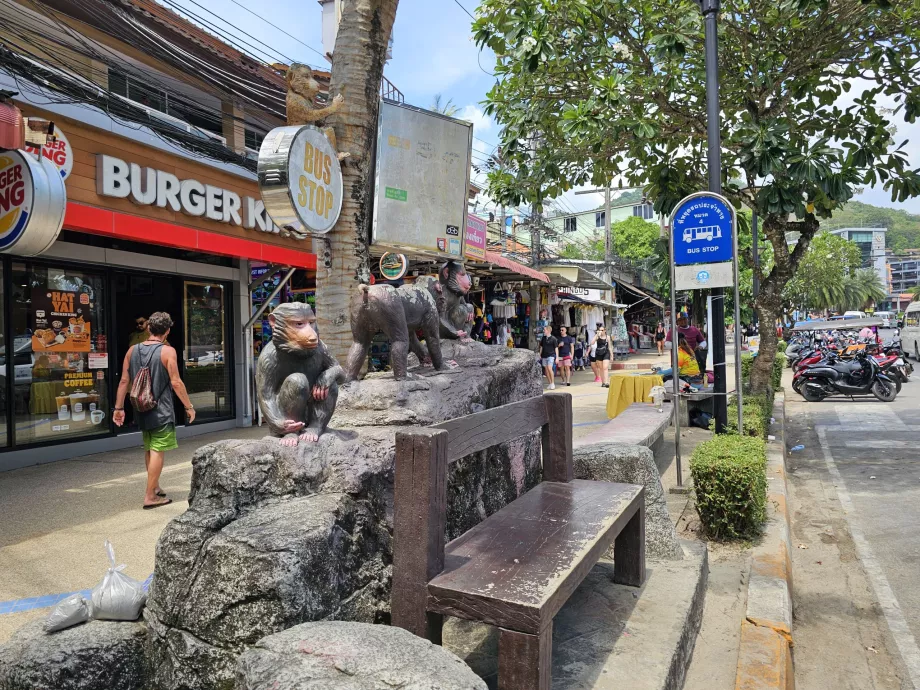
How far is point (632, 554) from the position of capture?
3.50m

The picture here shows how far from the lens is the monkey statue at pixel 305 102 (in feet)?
17.0

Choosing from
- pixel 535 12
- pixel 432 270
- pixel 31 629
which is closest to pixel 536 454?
pixel 31 629

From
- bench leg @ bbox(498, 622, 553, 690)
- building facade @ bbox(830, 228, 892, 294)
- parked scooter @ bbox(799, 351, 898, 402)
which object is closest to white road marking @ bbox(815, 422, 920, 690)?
bench leg @ bbox(498, 622, 553, 690)

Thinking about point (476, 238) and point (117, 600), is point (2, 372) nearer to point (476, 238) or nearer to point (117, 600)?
point (117, 600)

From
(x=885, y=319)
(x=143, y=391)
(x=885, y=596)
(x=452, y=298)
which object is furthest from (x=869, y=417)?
(x=885, y=319)

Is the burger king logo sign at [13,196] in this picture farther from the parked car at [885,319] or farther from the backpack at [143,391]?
the parked car at [885,319]

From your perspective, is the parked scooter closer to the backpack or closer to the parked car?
the parked car

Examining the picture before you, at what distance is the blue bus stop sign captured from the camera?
19.5 feet

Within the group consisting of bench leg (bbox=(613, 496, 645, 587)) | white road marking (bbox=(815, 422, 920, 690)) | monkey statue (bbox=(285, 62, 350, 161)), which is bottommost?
white road marking (bbox=(815, 422, 920, 690))

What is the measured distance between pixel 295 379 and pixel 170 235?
5.89 m

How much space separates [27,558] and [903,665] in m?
5.44

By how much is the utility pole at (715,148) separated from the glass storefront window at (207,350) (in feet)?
24.0

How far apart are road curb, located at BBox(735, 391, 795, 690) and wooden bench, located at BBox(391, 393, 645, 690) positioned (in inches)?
36.8

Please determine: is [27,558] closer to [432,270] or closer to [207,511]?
[207,511]
